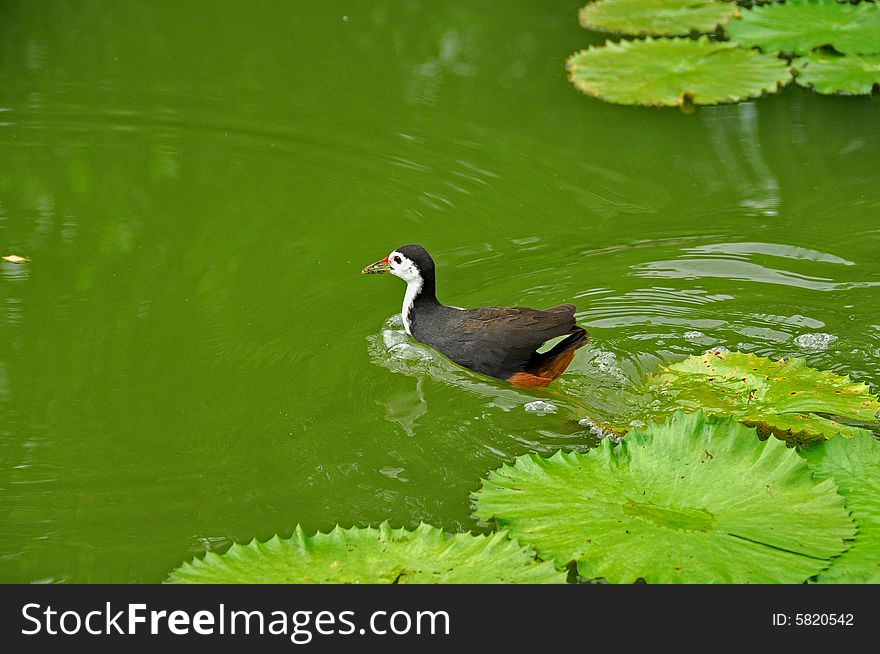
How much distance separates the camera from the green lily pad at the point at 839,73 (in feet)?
23.4

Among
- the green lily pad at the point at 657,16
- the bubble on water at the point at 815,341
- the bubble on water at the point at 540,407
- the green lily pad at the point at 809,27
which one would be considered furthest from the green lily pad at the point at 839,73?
the bubble on water at the point at 540,407

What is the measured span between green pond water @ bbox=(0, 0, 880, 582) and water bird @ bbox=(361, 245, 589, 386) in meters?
0.11

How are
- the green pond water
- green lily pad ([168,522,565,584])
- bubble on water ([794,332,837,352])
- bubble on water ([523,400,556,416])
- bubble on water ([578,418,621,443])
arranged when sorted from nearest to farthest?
green lily pad ([168,522,565,584]) < the green pond water < bubble on water ([578,418,621,443]) < bubble on water ([523,400,556,416]) < bubble on water ([794,332,837,352])

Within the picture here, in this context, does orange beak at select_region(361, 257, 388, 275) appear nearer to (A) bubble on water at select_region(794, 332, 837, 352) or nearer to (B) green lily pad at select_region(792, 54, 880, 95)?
(A) bubble on water at select_region(794, 332, 837, 352)

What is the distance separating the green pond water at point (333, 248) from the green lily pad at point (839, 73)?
0.20 metres

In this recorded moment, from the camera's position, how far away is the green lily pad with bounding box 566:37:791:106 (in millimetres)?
7141

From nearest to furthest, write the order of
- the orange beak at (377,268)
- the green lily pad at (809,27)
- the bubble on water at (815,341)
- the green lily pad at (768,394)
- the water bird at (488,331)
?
the green lily pad at (768,394)
the water bird at (488,331)
the bubble on water at (815,341)
the orange beak at (377,268)
the green lily pad at (809,27)

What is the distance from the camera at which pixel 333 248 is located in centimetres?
591

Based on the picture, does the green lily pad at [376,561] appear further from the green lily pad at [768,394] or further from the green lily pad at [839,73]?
the green lily pad at [839,73]

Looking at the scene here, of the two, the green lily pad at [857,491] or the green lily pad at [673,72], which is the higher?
the green lily pad at [673,72]

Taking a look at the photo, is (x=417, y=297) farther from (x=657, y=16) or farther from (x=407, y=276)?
(x=657, y=16)

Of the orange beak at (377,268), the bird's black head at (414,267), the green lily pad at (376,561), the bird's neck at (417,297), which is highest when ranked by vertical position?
the orange beak at (377,268)

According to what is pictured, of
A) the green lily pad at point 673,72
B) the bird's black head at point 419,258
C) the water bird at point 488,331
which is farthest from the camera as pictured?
the green lily pad at point 673,72

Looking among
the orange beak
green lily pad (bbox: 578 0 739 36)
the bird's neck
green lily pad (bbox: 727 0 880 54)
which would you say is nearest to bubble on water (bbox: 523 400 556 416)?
the bird's neck
